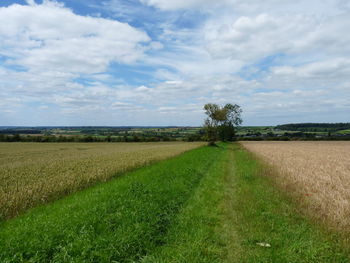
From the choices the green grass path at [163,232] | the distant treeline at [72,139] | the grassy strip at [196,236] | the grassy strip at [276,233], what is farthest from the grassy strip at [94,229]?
the distant treeline at [72,139]

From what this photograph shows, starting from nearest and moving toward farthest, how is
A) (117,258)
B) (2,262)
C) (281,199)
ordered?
(2,262)
(117,258)
(281,199)

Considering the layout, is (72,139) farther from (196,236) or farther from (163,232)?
(196,236)

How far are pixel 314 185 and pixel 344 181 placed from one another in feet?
8.38

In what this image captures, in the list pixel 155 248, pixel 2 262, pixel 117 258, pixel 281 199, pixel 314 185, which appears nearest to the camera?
pixel 2 262

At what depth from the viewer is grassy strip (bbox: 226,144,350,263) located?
5.62m

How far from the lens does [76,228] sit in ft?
20.8

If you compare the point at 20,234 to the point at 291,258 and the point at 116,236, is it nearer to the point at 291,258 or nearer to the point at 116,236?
the point at 116,236

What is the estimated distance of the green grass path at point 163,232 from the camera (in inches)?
216

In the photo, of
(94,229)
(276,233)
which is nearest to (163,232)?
(94,229)

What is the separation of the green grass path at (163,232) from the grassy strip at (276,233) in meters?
0.02

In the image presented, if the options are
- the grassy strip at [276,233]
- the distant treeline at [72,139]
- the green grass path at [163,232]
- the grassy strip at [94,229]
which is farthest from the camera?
the distant treeline at [72,139]

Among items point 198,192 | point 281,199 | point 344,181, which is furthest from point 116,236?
point 344,181

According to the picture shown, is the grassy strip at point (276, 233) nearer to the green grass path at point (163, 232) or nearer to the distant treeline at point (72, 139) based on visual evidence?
the green grass path at point (163, 232)

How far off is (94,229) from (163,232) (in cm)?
204
